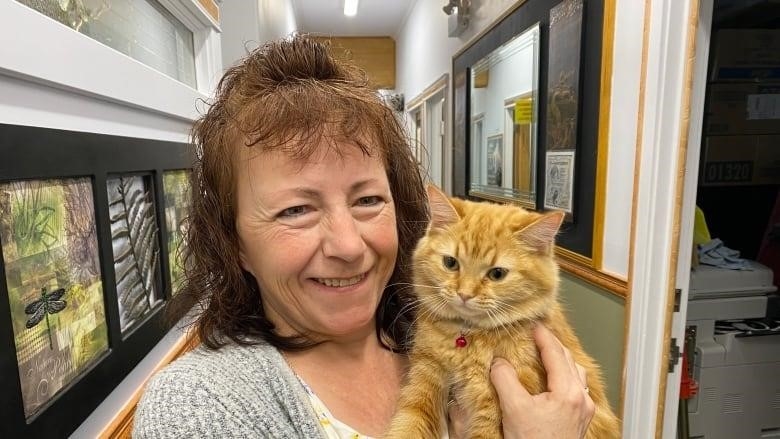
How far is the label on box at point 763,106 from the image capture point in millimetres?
2576

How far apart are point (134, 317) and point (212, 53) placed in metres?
1.46

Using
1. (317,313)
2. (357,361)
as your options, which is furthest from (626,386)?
(317,313)

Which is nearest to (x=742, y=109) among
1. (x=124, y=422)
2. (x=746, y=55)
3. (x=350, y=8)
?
(x=746, y=55)

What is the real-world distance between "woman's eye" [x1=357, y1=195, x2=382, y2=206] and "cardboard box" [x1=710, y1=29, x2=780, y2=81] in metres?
2.46

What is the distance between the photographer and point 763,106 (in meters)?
2.61

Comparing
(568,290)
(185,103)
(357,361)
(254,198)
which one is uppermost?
(185,103)

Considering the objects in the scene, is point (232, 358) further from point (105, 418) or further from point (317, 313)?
point (105, 418)

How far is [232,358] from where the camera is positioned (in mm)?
841

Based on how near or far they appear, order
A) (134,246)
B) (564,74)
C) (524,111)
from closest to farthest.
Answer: (134,246) → (564,74) → (524,111)

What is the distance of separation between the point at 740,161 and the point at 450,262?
2.38 meters

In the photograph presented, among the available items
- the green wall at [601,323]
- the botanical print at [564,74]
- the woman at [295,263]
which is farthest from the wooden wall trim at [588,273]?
the woman at [295,263]

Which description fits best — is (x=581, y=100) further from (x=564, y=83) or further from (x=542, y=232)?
(x=542, y=232)

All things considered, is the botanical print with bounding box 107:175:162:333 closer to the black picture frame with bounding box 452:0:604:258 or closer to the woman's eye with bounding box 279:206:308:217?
the woman's eye with bounding box 279:206:308:217

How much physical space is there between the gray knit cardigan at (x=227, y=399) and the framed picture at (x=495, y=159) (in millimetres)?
2474
